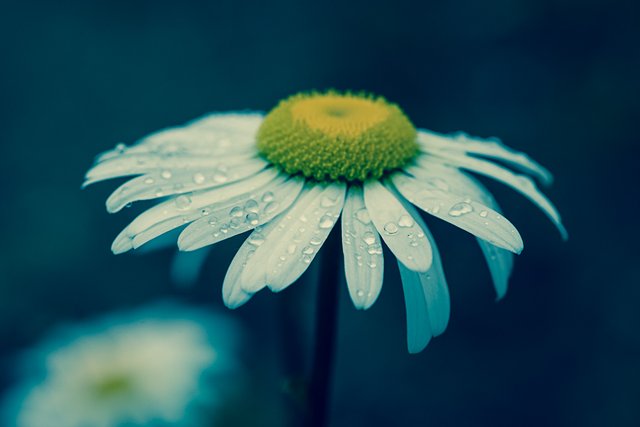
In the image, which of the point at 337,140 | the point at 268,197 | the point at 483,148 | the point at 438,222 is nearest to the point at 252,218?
the point at 268,197

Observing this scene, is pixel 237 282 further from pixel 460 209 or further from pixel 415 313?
pixel 460 209

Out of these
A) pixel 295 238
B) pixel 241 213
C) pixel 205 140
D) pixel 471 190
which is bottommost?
pixel 295 238

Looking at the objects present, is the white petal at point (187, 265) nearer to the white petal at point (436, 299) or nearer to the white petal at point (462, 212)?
the white petal at point (462, 212)

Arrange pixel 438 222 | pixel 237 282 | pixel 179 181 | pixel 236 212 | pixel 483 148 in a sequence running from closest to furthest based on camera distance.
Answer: pixel 237 282 < pixel 236 212 < pixel 179 181 < pixel 483 148 < pixel 438 222

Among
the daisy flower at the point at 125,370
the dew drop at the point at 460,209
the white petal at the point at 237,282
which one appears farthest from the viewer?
the daisy flower at the point at 125,370

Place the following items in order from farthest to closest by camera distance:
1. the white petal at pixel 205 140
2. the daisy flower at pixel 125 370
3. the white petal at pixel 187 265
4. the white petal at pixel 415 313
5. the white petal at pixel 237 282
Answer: the daisy flower at pixel 125 370, the white petal at pixel 187 265, the white petal at pixel 205 140, the white petal at pixel 415 313, the white petal at pixel 237 282

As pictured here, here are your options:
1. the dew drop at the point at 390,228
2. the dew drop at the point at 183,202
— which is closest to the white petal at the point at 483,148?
the dew drop at the point at 390,228
